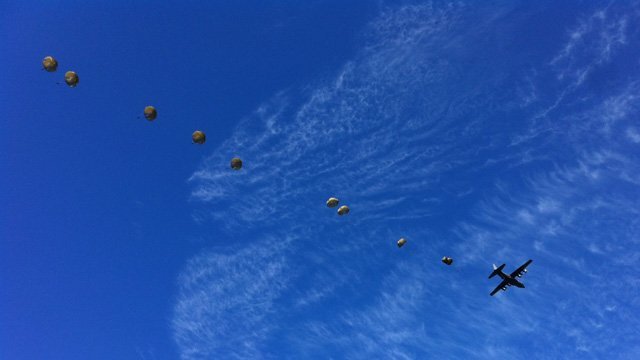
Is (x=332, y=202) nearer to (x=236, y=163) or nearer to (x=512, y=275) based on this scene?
(x=236, y=163)

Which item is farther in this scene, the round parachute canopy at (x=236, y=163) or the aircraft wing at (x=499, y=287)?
the aircraft wing at (x=499, y=287)

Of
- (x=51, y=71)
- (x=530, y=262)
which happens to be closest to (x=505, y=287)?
(x=530, y=262)

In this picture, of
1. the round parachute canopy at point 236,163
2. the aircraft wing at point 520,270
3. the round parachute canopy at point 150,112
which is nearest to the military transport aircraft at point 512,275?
the aircraft wing at point 520,270

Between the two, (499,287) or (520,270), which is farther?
(499,287)

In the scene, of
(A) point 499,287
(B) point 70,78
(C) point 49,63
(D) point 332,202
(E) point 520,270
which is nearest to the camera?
(C) point 49,63

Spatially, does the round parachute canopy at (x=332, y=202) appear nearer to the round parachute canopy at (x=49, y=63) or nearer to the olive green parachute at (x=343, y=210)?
the olive green parachute at (x=343, y=210)

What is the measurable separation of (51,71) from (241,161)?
17.9 m

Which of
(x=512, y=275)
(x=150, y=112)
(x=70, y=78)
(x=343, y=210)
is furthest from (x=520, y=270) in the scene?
(x=70, y=78)

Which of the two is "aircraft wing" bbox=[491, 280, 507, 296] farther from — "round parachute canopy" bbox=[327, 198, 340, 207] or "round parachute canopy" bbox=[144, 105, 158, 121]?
"round parachute canopy" bbox=[144, 105, 158, 121]

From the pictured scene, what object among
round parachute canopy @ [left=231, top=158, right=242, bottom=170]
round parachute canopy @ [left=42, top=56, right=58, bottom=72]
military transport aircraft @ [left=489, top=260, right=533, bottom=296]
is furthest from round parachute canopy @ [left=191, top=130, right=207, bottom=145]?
military transport aircraft @ [left=489, top=260, right=533, bottom=296]

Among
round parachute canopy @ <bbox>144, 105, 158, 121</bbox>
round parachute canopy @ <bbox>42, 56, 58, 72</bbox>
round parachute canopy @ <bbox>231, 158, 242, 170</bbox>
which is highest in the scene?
round parachute canopy @ <bbox>42, 56, 58, 72</bbox>

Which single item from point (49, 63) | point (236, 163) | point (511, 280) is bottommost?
point (511, 280)

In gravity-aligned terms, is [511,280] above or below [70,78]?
below

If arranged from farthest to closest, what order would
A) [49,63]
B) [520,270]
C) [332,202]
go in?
[520,270], [332,202], [49,63]
